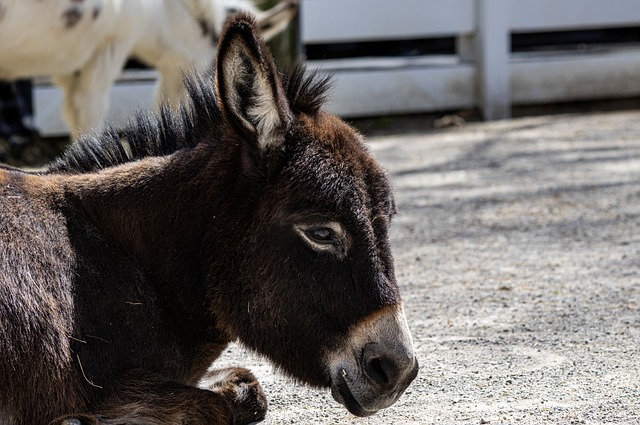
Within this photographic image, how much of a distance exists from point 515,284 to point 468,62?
21.2 feet

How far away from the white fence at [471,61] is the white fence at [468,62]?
11 mm

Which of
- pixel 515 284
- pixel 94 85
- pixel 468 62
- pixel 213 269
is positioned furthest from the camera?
pixel 468 62

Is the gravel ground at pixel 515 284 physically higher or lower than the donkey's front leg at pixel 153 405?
lower

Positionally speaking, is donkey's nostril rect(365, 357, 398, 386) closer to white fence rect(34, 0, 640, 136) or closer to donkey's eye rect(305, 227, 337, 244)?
donkey's eye rect(305, 227, 337, 244)

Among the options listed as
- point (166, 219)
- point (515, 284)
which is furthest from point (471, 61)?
point (166, 219)

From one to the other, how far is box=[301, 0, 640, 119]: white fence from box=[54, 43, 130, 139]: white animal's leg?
274cm

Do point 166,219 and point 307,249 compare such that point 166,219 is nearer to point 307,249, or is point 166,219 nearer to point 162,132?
point 162,132

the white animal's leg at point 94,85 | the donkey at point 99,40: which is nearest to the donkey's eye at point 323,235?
the donkey at point 99,40

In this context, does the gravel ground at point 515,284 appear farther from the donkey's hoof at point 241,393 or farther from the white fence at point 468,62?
the white fence at point 468,62

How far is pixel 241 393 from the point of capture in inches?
138

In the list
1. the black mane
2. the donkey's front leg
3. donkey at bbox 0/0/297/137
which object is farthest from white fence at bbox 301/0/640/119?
the donkey's front leg

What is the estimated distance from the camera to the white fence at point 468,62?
10.7 meters

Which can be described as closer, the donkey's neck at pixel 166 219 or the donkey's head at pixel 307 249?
the donkey's head at pixel 307 249

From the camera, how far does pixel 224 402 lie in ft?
10.3
